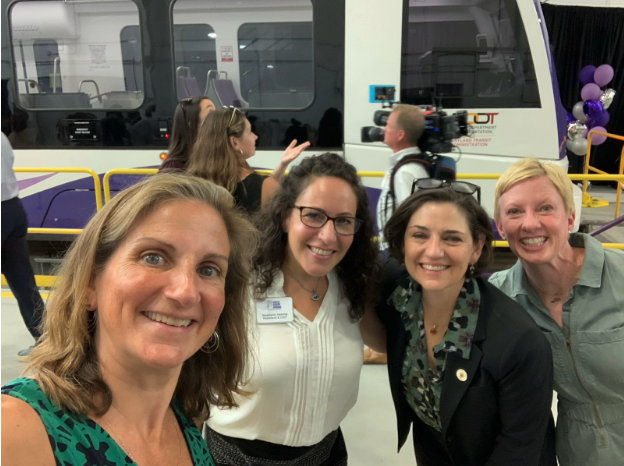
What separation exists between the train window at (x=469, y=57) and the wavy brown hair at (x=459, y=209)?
2.72m

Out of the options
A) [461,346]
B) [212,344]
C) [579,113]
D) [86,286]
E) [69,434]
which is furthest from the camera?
[579,113]

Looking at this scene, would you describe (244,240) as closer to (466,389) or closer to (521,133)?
(466,389)

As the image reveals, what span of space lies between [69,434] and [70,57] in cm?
448

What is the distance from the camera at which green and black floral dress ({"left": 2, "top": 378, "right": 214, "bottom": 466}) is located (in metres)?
0.78

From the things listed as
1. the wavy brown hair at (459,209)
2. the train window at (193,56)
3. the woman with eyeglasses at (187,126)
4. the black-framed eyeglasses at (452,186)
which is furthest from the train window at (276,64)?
the wavy brown hair at (459,209)

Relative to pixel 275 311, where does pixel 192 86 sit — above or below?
above

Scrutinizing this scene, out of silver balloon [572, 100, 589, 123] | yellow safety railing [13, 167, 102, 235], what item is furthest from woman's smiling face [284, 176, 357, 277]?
silver balloon [572, 100, 589, 123]

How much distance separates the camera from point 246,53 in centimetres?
417

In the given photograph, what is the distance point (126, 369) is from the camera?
0.93 meters

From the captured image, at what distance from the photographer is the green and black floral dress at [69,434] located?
2.55ft

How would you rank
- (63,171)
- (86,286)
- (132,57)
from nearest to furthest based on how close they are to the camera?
(86,286), (63,171), (132,57)

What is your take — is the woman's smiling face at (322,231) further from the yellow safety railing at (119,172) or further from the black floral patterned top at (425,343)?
the yellow safety railing at (119,172)

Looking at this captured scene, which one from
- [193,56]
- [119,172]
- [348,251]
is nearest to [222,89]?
[193,56]

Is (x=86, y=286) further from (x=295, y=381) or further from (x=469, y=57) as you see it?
(x=469, y=57)
